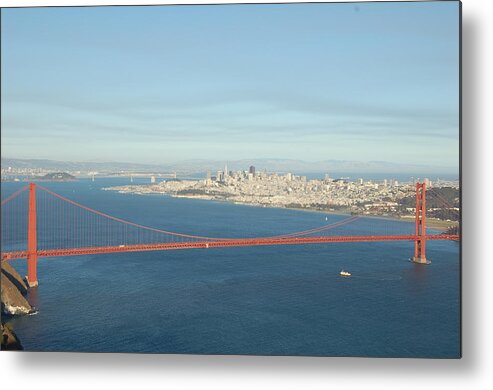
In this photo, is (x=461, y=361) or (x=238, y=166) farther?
(x=238, y=166)

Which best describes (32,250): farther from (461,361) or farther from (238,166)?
(461,361)

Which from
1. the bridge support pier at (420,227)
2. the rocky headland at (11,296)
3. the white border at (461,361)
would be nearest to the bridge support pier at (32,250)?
the rocky headland at (11,296)

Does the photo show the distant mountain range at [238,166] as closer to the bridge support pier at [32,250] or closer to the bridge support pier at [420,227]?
the bridge support pier at [420,227]

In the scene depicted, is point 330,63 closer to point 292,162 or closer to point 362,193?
point 292,162

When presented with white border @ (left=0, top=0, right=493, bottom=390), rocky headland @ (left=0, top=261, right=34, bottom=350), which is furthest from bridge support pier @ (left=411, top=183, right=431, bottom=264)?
rocky headland @ (left=0, top=261, right=34, bottom=350)

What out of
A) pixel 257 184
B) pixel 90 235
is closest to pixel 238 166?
pixel 257 184

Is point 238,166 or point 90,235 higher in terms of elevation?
point 238,166
